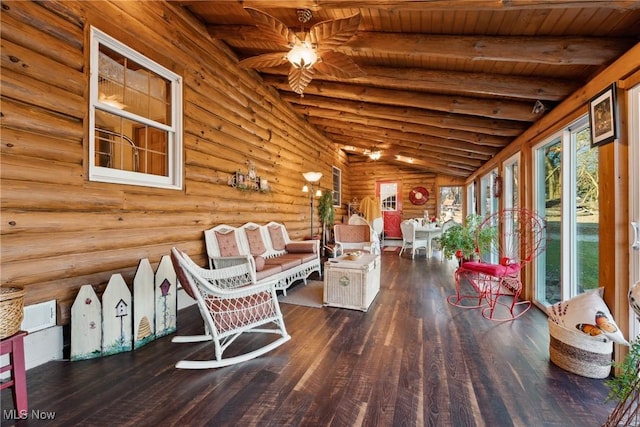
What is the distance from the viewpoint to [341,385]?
1844mm

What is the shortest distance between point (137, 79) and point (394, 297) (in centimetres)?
397

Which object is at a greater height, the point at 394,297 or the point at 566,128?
the point at 566,128

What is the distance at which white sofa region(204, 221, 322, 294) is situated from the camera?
10.8 ft

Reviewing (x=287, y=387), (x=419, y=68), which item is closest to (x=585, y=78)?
(x=419, y=68)

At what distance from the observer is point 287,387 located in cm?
182

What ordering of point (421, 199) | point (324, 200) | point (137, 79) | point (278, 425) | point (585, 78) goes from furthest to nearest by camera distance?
point (421, 199)
point (324, 200)
point (137, 79)
point (585, 78)
point (278, 425)

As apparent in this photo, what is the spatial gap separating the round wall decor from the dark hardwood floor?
7.23 m

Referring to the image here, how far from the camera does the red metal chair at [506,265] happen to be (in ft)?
10.3

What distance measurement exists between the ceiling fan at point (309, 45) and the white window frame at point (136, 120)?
0.89 meters

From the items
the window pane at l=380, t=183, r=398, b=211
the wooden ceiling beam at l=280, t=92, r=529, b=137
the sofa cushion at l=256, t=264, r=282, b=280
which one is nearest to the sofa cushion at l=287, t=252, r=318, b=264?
the sofa cushion at l=256, t=264, r=282, b=280

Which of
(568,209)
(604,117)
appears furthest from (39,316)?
(568,209)

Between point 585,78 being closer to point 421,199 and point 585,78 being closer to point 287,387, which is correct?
point 287,387

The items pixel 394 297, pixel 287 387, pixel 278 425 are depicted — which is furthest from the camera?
pixel 394 297

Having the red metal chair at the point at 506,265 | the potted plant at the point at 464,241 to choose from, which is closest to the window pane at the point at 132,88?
the potted plant at the point at 464,241
